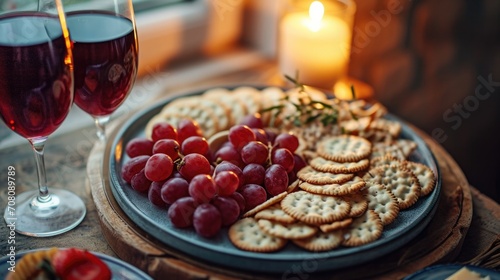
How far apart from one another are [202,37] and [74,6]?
0.73 m

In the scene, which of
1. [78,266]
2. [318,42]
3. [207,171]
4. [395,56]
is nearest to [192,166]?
[207,171]

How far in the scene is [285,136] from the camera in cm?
101

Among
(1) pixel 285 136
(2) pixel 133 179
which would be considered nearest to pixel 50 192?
(2) pixel 133 179

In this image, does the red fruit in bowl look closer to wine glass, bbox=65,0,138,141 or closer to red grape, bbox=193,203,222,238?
red grape, bbox=193,203,222,238

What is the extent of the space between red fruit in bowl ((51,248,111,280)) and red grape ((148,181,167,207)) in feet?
0.52

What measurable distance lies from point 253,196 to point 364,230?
18 cm

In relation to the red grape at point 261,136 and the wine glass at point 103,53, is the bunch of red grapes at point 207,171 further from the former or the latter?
the wine glass at point 103,53

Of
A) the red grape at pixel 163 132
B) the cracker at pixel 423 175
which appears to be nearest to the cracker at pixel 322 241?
the cracker at pixel 423 175

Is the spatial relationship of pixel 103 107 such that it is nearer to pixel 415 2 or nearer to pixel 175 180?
pixel 175 180

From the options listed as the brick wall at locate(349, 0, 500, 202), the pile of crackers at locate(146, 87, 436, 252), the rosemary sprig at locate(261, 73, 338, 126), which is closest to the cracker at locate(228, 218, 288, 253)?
the pile of crackers at locate(146, 87, 436, 252)

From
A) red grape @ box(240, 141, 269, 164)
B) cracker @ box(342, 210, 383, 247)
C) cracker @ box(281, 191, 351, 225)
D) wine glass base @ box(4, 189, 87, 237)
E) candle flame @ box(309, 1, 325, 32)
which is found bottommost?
wine glass base @ box(4, 189, 87, 237)

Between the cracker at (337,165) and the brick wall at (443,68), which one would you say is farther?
the brick wall at (443,68)

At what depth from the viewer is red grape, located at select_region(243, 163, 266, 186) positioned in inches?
36.6

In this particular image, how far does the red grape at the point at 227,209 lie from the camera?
2.77 feet
